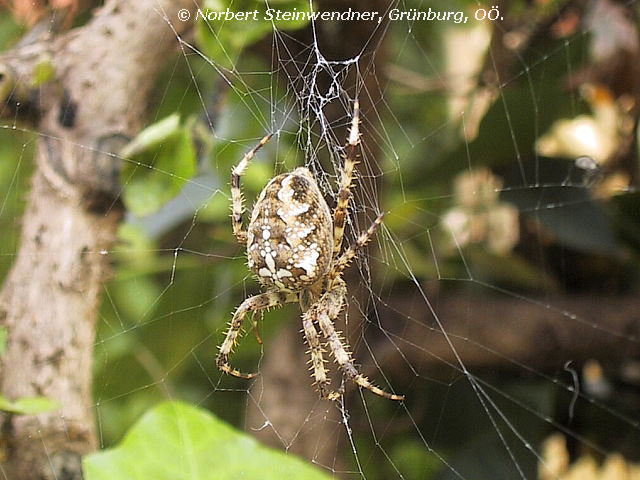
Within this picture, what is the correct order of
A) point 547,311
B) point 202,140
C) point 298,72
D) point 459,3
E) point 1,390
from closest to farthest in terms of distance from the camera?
point 1,390 → point 202,140 → point 298,72 → point 547,311 → point 459,3

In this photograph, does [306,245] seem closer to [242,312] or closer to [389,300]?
[242,312]

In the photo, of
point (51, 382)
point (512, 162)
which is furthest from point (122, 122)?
point (512, 162)

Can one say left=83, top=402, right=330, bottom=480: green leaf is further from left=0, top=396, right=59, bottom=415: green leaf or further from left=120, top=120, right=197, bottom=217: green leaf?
left=120, top=120, right=197, bottom=217: green leaf

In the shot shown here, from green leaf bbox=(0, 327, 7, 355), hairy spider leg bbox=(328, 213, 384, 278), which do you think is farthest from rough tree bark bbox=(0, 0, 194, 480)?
hairy spider leg bbox=(328, 213, 384, 278)

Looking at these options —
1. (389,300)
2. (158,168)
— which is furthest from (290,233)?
(389,300)

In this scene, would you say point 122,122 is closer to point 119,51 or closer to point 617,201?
point 119,51

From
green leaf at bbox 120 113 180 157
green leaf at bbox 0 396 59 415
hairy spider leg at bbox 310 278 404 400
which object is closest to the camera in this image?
green leaf at bbox 0 396 59 415

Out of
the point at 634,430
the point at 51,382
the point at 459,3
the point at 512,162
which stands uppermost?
the point at 459,3
